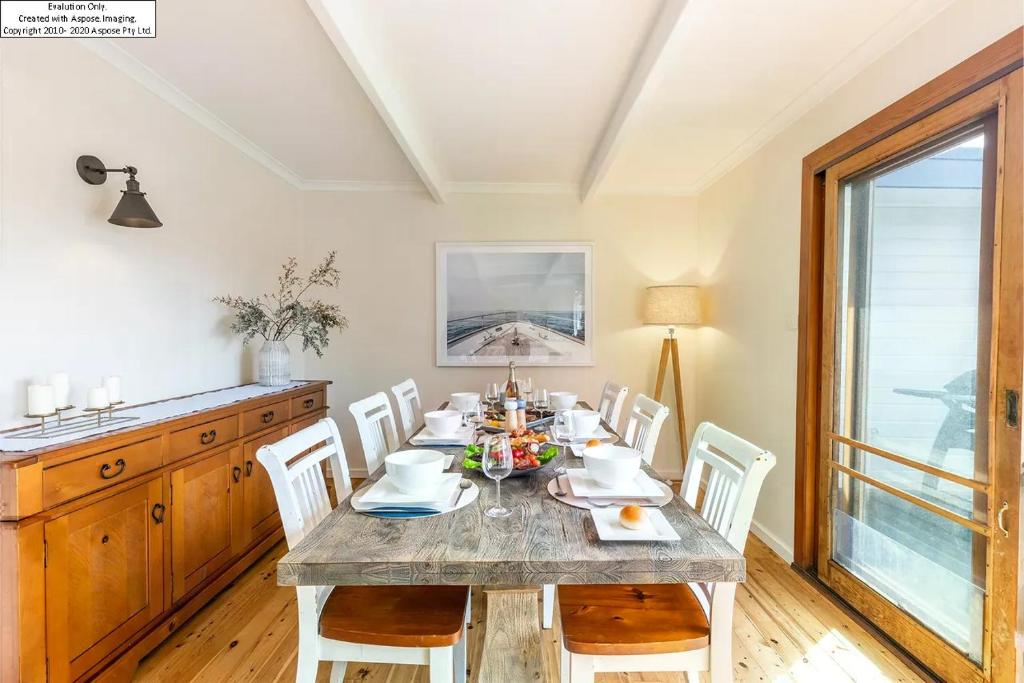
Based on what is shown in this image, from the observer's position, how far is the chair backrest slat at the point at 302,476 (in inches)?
47.6

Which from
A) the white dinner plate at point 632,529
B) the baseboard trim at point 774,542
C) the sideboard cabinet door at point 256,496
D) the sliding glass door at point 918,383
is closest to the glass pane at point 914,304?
the sliding glass door at point 918,383

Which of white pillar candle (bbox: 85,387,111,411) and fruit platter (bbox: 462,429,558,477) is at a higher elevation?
white pillar candle (bbox: 85,387,111,411)

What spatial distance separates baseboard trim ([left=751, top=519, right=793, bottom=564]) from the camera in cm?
252

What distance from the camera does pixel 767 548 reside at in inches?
106

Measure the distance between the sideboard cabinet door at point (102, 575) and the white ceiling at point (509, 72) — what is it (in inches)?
73.0

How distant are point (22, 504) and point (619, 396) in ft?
7.57

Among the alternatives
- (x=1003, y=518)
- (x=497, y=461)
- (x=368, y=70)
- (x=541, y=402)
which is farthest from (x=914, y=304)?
(x=368, y=70)

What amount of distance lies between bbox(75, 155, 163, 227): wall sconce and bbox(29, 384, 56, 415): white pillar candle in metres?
0.74

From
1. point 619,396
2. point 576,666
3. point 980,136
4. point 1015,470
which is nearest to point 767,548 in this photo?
point 619,396

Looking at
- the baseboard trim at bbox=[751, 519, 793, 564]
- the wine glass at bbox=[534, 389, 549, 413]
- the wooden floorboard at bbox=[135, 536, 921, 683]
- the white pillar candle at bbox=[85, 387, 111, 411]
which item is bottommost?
the wooden floorboard at bbox=[135, 536, 921, 683]

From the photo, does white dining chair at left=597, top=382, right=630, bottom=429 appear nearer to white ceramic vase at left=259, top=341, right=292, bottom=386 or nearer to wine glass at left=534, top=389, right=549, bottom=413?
wine glass at left=534, top=389, right=549, bottom=413

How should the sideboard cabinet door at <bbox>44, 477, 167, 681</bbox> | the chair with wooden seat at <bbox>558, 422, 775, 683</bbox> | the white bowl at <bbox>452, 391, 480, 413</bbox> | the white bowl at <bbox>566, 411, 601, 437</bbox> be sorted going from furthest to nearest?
the white bowl at <bbox>452, 391, 480, 413</bbox>
the white bowl at <bbox>566, 411, 601, 437</bbox>
the sideboard cabinet door at <bbox>44, 477, 167, 681</bbox>
the chair with wooden seat at <bbox>558, 422, 775, 683</bbox>

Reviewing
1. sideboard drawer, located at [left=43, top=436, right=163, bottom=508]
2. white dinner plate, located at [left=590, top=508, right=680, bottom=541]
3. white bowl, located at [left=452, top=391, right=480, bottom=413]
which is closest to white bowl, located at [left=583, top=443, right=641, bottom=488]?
white dinner plate, located at [left=590, top=508, right=680, bottom=541]

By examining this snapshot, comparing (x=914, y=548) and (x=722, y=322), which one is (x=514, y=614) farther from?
(x=722, y=322)
